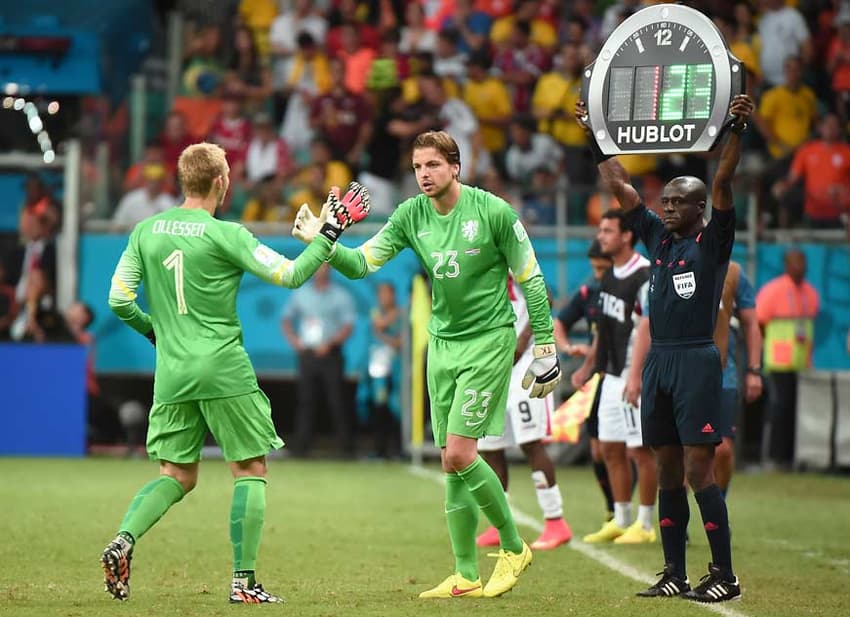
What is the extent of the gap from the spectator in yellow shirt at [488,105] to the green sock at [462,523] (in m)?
12.5

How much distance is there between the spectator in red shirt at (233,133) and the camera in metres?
20.6

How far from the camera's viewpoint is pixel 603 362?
11.8m

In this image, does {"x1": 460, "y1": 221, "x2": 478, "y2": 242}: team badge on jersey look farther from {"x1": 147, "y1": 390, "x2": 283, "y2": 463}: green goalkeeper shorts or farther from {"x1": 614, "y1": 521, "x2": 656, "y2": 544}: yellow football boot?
{"x1": 614, "y1": 521, "x2": 656, "y2": 544}: yellow football boot

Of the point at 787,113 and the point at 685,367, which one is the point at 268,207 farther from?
the point at 685,367

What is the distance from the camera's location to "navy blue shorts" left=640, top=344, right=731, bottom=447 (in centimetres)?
823

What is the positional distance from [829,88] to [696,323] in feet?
43.1

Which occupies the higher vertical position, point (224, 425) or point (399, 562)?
point (224, 425)

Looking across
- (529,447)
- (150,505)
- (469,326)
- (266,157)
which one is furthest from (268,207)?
(150,505)

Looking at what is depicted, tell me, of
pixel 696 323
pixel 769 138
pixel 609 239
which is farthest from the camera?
pixel 769 138

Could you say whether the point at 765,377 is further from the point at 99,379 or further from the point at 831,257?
the point at 99,379

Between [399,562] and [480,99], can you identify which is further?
[480,99]

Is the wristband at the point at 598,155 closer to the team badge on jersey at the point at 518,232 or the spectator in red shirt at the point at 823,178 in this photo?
the team badge on jersey at the point at 518,232

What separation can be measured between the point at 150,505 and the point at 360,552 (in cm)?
294

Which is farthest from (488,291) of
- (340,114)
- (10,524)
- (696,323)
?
(340,114)
